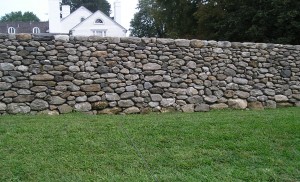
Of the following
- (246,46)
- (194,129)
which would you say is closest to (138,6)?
(246,46)

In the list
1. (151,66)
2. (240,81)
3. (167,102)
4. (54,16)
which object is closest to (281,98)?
(240,81)

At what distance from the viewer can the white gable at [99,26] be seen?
3272 centimetres

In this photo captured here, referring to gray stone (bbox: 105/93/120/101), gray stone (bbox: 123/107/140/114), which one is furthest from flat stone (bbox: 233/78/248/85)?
gray stone (bbox: 105/93/120/101)

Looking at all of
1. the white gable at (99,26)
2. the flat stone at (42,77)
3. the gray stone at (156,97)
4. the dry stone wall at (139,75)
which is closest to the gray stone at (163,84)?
the dry stone wall at (139,75)

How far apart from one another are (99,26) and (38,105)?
26.7 metres

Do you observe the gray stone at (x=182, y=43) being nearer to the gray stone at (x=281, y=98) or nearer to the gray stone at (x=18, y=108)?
the gray stone at (x=281, y=98)

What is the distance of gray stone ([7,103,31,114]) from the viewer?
23.6 feet

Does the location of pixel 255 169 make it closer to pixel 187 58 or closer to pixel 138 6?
pixel 187 58

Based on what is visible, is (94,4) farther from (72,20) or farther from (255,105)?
(255,105)

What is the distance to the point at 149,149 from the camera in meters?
4.80

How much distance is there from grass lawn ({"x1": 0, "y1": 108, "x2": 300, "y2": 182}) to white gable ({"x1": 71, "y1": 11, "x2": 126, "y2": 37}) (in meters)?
27.2

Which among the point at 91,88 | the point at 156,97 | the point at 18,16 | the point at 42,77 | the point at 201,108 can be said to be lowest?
the point at 201,108

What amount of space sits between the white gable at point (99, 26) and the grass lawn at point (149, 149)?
89.1 feet

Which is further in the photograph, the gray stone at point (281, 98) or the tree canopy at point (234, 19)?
the tree canopy at point (234, 19)
